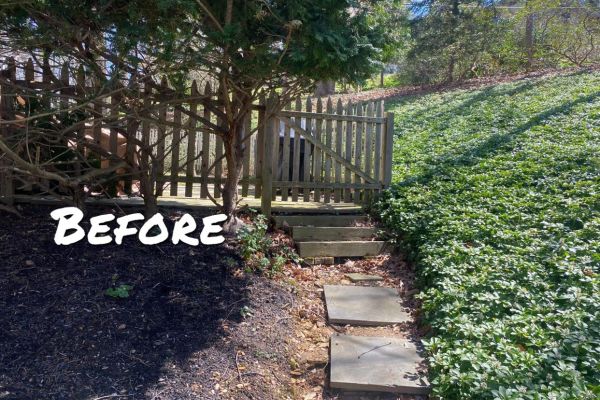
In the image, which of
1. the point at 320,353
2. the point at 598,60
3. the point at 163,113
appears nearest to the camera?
the point at 320,353

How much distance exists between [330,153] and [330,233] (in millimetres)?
1149

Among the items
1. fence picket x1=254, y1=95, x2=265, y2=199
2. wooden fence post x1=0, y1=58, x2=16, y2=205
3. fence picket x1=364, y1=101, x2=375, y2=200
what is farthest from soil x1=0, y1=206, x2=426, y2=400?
fence picket x1=364, y1=101, x2=375, y2=200

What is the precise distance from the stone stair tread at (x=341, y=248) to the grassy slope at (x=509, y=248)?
32cm

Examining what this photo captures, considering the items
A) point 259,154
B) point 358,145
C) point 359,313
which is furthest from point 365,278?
point 358,145

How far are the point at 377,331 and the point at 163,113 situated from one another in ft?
10.3

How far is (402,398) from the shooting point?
347 cm

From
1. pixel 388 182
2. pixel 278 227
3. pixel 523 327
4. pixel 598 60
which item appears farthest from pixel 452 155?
pixel 598 60

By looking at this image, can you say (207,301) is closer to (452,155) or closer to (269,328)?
(269,328)

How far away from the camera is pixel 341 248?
19.4 ft

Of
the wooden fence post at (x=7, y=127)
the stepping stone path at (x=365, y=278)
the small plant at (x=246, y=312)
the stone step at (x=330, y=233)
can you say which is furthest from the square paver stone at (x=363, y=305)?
the wooden fence post at (x=7, y=127)

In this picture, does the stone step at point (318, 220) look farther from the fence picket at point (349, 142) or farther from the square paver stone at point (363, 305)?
the square paver stone at point (363, 305)

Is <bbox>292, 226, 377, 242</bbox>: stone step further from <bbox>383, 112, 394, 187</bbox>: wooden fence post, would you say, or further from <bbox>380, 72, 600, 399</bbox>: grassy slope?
<bbox>383, 112, 394, 187</bbox>: wooden fence post

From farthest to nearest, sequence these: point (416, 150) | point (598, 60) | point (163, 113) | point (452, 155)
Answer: point (598, 60)
point (416, 150)
point (452, 155)
point (163, 113)

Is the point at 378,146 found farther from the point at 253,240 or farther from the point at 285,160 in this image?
the point at 253,240
